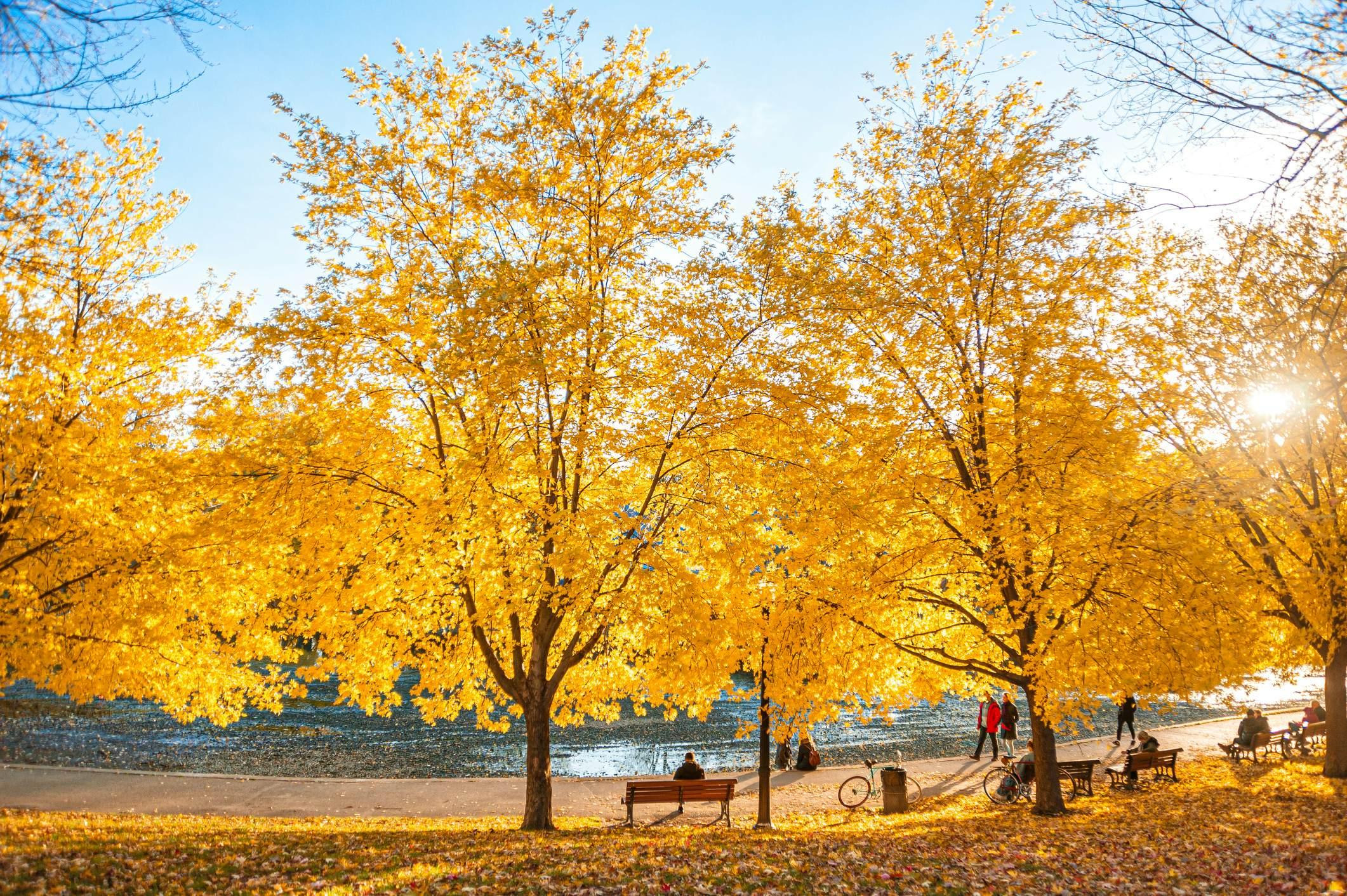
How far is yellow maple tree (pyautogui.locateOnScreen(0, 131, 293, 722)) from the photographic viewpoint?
33.1 feet

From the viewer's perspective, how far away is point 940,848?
8.71m

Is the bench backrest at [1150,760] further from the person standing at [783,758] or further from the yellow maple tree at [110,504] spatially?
the yellow maple tree at [110,504]

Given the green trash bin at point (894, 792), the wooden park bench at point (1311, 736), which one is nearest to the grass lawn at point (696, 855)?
the green trash bin at point (894, 792)

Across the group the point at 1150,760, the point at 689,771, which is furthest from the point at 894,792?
the point at 1150,760

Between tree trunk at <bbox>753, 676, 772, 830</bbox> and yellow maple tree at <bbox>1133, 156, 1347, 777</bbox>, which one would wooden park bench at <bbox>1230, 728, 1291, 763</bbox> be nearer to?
yellow maple tree at <bbox>1133, 156, 1347, 777</bbox>

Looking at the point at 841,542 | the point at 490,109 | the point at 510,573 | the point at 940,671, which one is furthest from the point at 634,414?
the point at 940,671

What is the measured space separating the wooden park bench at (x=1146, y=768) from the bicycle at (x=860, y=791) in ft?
12.9

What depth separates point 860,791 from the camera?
14453 millimetres

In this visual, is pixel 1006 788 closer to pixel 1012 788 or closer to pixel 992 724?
pixel 1012 788

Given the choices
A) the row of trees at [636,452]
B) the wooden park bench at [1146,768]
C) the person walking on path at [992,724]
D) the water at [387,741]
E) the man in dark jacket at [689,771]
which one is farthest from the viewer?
the person walking on path at [992,724]

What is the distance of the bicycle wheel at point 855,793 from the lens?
45.0 ft

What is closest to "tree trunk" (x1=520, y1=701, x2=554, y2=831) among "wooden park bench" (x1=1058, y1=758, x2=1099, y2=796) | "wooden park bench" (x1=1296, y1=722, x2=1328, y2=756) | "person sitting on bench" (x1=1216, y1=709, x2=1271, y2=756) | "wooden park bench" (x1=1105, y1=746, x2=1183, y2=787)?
"wooden park bench" (x1=1058, y1=758, x2=1099, y2=796)

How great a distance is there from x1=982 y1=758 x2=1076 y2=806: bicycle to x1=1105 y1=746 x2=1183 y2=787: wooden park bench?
1.32 m

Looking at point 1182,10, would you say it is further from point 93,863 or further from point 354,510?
point 93,863
